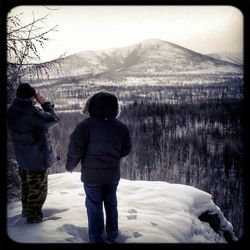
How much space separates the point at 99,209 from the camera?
3859 millimetres

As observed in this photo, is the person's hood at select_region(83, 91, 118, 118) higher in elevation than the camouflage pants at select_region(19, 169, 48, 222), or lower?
higher

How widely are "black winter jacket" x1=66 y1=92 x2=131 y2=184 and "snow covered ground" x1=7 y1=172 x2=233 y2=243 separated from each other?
27.7 inches

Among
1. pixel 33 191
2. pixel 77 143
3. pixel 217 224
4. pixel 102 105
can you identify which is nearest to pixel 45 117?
pixel 77 143

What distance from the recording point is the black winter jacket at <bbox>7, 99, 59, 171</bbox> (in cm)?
405

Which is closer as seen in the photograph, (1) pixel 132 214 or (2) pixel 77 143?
(2) pixel 77 143

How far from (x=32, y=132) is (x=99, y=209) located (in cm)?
103

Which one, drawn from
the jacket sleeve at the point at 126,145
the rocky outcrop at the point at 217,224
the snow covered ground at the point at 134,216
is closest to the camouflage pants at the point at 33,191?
the snow covered ground at the point at 134,216

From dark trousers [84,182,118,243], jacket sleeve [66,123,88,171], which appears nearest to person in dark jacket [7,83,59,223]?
jacket sleeve [66,123,88,171]

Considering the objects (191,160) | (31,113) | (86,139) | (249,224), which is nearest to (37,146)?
(31,113)

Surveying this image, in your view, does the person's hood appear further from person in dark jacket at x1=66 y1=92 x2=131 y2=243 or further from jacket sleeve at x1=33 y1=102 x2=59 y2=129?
jacket sleeve at x1=33 y1=102 x2=59 y2=129

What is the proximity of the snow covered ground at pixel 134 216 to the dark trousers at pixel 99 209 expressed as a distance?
0.64ft

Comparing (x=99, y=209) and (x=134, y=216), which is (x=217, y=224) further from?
(x=99, y=209)

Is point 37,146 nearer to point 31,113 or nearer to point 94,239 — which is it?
point 31,113

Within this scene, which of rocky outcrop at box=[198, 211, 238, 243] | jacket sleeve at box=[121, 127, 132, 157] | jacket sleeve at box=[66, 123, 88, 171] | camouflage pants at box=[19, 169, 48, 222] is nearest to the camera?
jacket sleeve at box=[66, 123, 88, 171]
